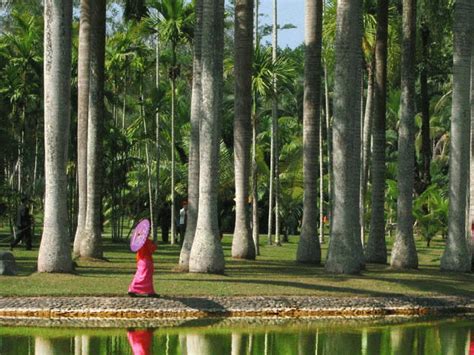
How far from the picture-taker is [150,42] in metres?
70.2

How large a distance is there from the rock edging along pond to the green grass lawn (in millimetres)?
513

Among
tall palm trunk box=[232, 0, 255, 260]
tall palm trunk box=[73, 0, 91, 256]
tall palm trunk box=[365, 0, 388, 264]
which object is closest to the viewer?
tall palm trunk box=[73, 0, 91, 256]

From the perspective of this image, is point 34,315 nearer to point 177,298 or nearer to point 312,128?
point 177,298

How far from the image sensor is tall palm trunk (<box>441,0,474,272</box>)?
30219mm

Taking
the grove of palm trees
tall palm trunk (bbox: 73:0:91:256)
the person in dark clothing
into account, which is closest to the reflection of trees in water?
the grove of palm trees

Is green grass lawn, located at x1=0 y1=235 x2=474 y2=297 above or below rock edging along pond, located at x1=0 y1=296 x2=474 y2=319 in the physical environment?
above

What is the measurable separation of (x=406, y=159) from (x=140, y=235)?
1065cm

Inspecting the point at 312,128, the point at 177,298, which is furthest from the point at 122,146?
the point at 177,298

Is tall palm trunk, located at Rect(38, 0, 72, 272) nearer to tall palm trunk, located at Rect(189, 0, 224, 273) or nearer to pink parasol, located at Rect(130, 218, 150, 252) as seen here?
tall palm trunk, located at Rect(189, 0, 224, 273)

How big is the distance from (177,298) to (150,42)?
4906cm

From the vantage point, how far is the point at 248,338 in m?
19.2

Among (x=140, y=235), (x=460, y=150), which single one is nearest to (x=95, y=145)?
(x=140, y=235)

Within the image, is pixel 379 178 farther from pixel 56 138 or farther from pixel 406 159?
pixel 56 138

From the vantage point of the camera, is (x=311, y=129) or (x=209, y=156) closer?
(x=209, y=156)
